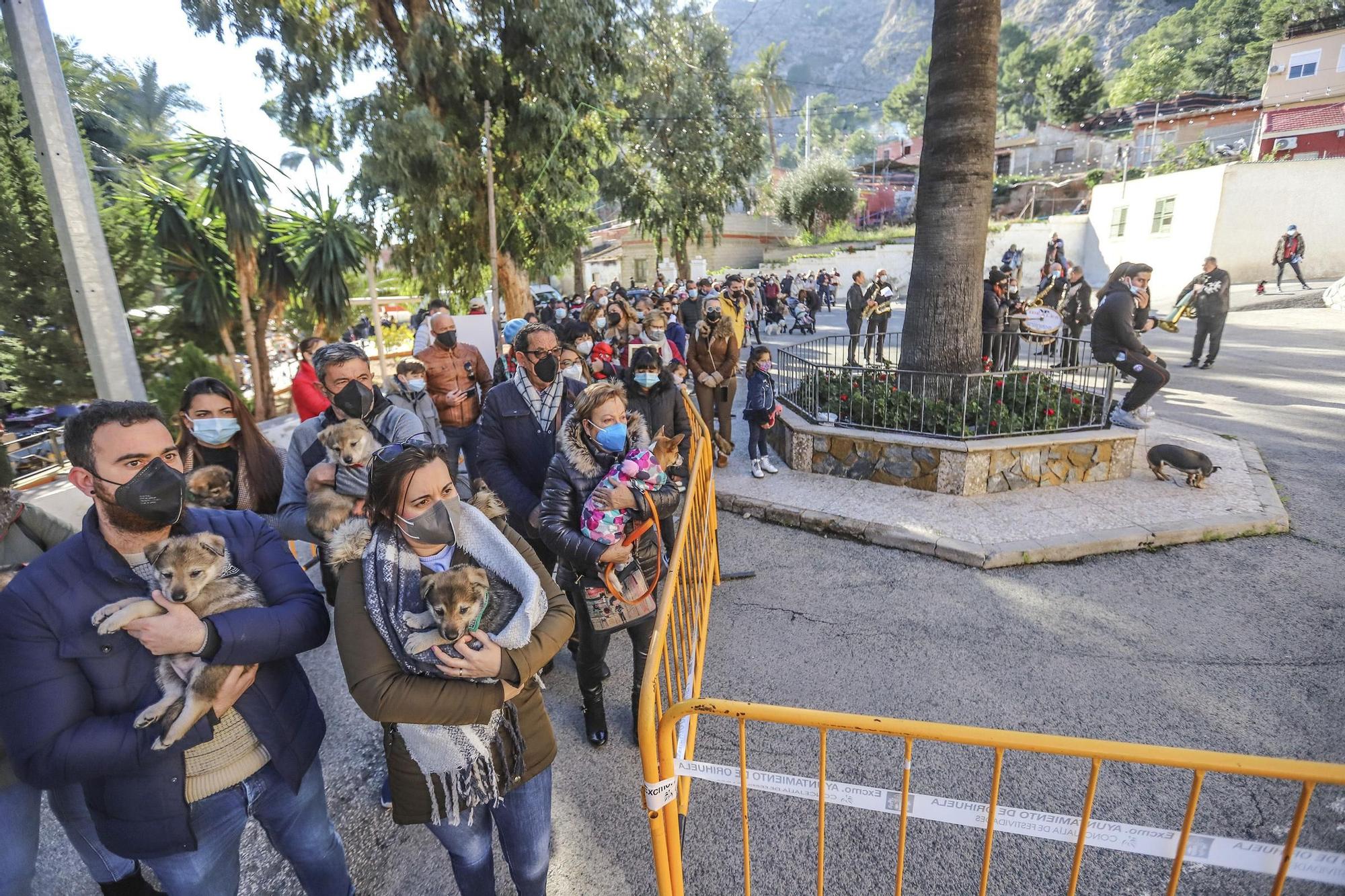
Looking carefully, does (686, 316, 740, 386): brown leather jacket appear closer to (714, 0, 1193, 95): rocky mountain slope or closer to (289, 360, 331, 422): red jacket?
(289, 360, 331, 422): red jacket

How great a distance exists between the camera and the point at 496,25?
478 inches

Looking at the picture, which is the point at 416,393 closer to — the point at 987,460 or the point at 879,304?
the point at 987,460

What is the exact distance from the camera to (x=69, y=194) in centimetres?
312

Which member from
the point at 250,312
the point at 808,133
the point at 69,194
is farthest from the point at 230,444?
the point at 808,133

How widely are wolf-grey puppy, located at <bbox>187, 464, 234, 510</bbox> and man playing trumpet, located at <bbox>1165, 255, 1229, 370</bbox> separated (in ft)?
38.8

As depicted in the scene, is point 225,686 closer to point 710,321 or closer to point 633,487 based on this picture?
point 633,487

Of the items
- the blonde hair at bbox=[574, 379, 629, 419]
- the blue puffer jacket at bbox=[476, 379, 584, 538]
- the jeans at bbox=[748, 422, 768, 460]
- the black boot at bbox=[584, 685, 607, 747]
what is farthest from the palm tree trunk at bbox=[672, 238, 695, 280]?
the black boot at bbox=[584, 685, 607, 747]

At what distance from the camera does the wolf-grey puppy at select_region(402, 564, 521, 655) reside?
5.76 feet

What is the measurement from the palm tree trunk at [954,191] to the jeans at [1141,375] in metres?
1.83

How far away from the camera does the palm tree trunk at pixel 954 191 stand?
6102mm

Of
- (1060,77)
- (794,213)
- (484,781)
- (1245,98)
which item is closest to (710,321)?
(484,781)

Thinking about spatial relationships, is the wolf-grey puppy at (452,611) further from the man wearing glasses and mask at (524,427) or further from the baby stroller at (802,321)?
the baby stroller at (802,321)

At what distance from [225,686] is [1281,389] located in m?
12.7

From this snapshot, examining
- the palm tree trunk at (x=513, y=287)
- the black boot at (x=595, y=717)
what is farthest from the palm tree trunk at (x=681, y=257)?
the black boot at (x=595, y=717)
